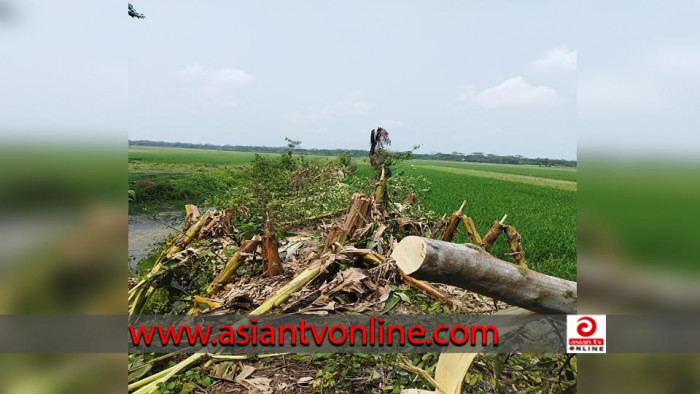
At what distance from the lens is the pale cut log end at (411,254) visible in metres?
1.53

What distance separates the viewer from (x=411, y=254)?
1.57 m

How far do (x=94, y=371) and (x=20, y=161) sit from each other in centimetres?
58

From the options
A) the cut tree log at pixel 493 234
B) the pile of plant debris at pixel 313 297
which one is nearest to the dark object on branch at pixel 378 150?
the pile of plant debris at pixel 313 297

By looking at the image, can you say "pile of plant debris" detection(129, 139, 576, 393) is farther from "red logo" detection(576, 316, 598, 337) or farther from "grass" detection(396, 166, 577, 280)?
"grass" detection(396, 166, 577, 280)

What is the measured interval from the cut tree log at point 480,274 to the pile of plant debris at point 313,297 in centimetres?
28

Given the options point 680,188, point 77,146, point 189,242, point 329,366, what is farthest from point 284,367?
point 189,242

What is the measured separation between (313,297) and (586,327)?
215 cm

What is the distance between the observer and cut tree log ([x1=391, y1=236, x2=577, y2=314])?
1.55 m

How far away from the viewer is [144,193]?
36.4ft

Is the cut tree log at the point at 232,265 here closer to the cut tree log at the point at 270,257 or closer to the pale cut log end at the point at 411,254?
the cut tree log at the point at 270,257

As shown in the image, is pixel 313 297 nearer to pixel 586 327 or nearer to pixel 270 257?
pixel 270 257

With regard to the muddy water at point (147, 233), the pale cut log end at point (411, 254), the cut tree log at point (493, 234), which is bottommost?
the muddy water at point (147, 233)

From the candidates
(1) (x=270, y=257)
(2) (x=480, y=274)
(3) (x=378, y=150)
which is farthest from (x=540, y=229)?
(2) (x=480, y=274)

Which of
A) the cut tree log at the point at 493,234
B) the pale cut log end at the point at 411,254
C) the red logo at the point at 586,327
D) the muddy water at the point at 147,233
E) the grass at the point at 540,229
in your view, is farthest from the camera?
the muddy water at the point at 147,233
